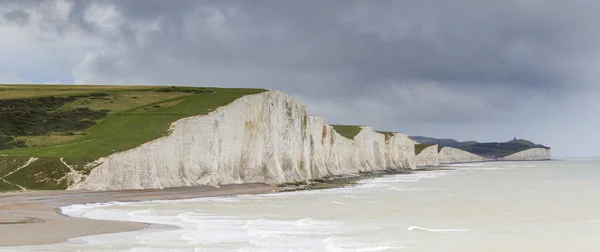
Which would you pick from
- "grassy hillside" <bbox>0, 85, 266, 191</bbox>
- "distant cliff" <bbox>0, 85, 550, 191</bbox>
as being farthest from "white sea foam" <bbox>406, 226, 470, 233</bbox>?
"grassy hillside" <bbox>0, 85, 266, 191</bbox>

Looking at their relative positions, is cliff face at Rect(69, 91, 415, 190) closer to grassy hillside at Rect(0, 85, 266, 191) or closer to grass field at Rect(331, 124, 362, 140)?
grassy hillside at Rect(0, 85, 266, 191)

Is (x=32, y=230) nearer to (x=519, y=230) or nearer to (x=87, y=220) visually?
(x=87, y=220)

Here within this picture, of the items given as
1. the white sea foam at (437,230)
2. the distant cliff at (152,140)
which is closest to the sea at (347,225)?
the white sea foam at (437,230)

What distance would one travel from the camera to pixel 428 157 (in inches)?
6983

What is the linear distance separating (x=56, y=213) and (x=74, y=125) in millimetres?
26638

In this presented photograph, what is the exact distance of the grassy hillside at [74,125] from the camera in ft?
121

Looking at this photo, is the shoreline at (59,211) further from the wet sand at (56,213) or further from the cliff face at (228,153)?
the cliff face at (228,153)

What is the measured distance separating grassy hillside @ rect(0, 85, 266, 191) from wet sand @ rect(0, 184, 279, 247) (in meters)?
3.36

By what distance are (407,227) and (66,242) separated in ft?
42.7

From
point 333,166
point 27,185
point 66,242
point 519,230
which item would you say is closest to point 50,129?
point 27,185

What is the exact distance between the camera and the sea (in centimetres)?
1789

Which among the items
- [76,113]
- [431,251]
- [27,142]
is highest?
[76,113]

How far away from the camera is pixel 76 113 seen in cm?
5416

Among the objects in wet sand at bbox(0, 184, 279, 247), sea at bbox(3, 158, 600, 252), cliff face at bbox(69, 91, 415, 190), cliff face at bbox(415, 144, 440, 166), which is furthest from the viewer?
cliff face at bbox(415, 144, 440, 166)
